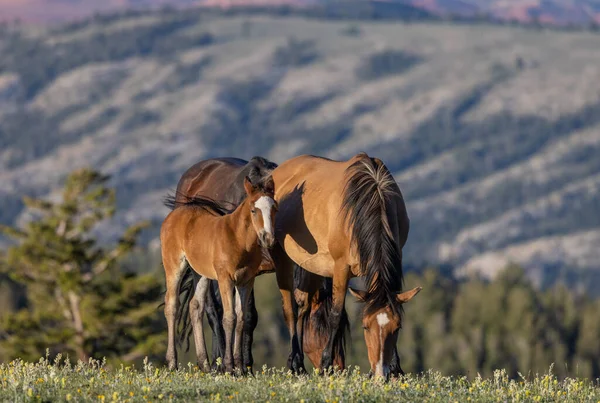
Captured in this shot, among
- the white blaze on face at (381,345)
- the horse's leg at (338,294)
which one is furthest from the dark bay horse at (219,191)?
the white blaze on face at (381,345)

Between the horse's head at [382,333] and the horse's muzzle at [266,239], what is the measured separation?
54.3 inches

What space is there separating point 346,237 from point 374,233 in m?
0.68

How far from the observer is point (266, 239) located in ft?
45.0

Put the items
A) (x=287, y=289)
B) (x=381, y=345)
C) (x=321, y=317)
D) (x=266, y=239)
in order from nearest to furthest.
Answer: (x=381, y=345) < (x=266, y=239) < (x=287, y=289) < (x=321, y=317)

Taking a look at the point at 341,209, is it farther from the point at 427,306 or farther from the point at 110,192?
the point at 427,306

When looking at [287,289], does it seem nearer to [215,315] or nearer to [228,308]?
[215,315]

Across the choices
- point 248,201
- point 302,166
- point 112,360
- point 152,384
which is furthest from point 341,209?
point 112,360

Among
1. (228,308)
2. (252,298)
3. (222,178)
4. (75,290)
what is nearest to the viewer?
(228,308)

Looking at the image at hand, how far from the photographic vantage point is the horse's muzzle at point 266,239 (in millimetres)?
13711

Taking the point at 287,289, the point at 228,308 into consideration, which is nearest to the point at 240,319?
the point at 228,308

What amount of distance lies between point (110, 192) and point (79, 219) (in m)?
2.37

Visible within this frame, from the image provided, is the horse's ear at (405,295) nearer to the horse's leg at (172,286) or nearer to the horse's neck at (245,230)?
the horse's neck at (245,230)

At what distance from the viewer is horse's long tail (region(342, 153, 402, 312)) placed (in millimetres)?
13594

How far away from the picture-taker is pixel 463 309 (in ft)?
510
